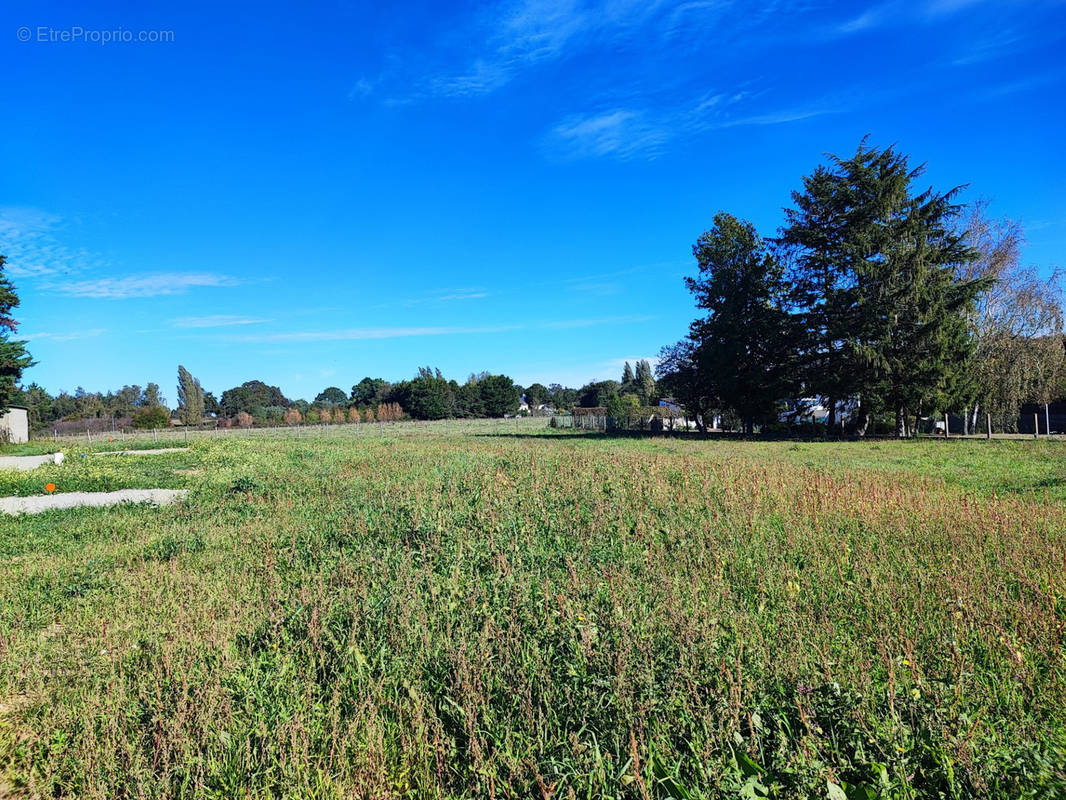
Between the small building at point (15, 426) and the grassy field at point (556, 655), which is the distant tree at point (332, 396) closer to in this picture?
the small building at point (15, 426)

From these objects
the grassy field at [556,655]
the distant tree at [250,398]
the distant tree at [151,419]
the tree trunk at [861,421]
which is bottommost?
the grassy field at [556,655]

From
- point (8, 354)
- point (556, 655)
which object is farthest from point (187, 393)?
point (556, 655)

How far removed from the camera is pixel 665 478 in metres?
9.41

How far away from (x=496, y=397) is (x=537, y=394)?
36049 millimetres

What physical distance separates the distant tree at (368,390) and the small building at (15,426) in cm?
6549

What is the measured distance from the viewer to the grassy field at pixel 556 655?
2.67 m

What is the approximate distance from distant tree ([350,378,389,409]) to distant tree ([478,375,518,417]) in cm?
2103

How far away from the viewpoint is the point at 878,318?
27.2 metres

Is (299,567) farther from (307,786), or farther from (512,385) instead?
(512,385)

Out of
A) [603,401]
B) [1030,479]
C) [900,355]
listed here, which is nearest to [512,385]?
[603,401]

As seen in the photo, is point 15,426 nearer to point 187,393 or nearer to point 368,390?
point 187,393

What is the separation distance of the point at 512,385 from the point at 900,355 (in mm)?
79001

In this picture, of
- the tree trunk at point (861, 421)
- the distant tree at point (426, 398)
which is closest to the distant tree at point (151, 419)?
the distant tree at point (426, 398)

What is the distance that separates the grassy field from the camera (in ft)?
8.75
